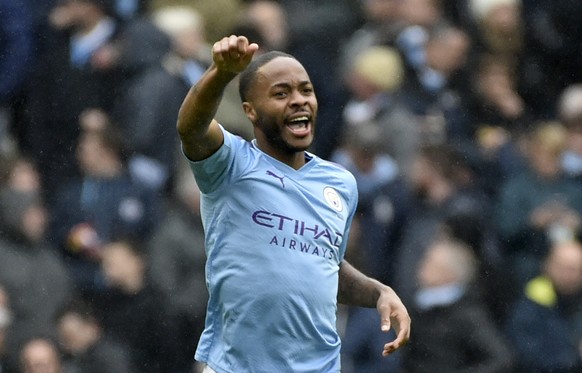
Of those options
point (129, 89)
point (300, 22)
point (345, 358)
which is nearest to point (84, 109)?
point (129, 89)

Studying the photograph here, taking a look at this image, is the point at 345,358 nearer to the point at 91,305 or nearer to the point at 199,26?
the point at 91,305

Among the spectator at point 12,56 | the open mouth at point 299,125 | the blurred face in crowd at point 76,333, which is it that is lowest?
the blurred face in crowd at point 76,333

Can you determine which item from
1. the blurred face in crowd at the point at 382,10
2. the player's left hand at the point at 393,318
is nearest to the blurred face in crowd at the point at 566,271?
the blurred face in crowd at the point at 382,10

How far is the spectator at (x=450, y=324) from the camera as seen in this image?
7664 mm

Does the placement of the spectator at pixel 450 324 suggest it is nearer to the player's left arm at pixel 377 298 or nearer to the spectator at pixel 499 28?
the spectator at pixel 499 28

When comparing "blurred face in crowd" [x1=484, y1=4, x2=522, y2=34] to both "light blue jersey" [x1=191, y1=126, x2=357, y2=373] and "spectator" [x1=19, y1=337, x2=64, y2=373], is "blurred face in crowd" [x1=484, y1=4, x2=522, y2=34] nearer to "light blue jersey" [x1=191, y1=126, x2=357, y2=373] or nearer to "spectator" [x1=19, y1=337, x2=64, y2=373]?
"spectator" [x1=19, y1=337, x2=64, y2=373]

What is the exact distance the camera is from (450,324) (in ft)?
25.2

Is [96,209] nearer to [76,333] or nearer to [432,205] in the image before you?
[76,333]

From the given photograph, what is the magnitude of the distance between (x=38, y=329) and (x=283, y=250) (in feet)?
11.6

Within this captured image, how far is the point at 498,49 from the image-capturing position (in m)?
8.38

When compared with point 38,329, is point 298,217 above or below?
above

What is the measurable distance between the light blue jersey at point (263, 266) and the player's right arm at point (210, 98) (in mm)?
63

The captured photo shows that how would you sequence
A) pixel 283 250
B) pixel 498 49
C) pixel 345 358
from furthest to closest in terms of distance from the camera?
pixel 498 49 → pixel 345 358 → pixel 283 250

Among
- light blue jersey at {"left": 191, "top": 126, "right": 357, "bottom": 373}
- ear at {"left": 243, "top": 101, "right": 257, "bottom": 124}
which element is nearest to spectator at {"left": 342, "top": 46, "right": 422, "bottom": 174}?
ear at {"left": 243, "top": 101, "right": 257, "bottom": 124}
